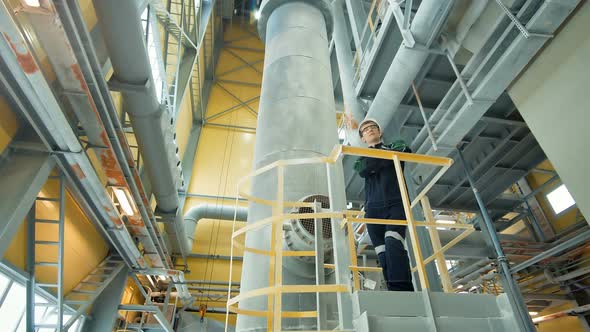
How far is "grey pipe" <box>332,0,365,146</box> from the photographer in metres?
9.37

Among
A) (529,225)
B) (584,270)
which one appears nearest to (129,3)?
(584,270)

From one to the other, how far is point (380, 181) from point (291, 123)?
148cm

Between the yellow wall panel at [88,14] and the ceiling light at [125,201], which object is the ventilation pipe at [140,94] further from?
the yellow wall panel at [88,14]

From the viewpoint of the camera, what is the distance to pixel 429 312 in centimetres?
219

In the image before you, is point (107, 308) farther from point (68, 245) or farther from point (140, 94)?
point (140, 94)

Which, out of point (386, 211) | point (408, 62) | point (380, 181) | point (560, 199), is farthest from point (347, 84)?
point (560, 199)

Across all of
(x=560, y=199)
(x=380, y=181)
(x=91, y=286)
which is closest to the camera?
(x=380, y=181)

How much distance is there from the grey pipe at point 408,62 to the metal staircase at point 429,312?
5.22 metres

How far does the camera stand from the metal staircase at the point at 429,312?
212cm

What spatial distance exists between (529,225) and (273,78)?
49.4 ft

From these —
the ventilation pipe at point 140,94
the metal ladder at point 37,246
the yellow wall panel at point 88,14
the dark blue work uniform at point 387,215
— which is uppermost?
the yellow wall panel at point 88,14

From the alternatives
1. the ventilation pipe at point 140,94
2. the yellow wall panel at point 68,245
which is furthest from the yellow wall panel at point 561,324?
the yellow wall panel at point 68,245

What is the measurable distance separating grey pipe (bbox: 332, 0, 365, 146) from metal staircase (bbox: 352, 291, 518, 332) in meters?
6.49

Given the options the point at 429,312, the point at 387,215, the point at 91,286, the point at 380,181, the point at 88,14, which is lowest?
the point at 429,312
